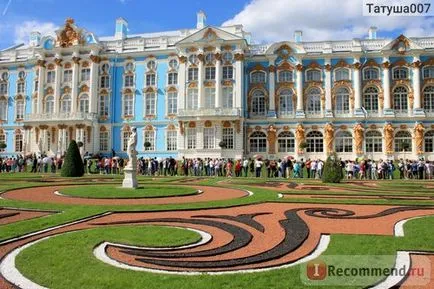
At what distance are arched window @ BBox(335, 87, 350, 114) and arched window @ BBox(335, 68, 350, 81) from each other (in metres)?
1.26

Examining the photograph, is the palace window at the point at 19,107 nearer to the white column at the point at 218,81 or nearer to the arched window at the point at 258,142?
the white column at the point at 218,81

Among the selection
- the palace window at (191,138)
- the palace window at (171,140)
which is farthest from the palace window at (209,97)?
the palace window at (171,140)

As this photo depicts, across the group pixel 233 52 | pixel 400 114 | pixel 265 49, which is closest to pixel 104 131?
pixel 233 52

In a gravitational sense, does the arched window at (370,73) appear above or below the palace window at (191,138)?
above

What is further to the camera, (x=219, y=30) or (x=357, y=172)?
(x=219, y=30)

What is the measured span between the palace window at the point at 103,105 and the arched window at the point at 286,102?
2314 centimetres

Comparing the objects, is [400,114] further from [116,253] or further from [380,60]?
[116,253]

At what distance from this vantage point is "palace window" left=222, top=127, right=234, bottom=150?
46.3 meters

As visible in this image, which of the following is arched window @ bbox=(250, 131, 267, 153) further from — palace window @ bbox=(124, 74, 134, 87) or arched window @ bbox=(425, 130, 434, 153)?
arched window @ bbox=(425, 130, 434, 153)

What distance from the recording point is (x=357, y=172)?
3067cm

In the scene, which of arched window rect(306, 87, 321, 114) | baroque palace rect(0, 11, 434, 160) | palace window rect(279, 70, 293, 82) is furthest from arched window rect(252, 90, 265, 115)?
arched window rect(306, 87, 321, 114)

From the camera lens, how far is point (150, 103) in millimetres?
51406

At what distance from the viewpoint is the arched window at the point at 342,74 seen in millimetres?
47281

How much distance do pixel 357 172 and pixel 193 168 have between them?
13432 millimetres
